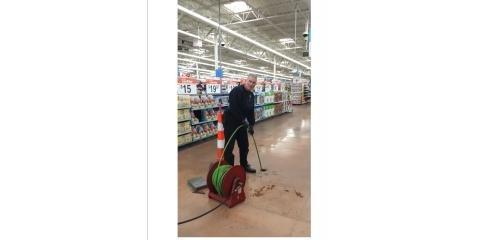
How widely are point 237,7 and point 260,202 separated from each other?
702cm

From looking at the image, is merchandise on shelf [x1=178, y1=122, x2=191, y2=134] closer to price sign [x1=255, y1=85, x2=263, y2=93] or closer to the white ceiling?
the white ceiling

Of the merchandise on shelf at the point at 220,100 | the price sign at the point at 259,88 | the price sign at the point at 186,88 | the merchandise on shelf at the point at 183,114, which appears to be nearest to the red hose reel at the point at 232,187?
the merchandise on shelf at the point at 183,114

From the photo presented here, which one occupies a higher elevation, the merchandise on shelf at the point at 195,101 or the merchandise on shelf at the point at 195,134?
the merchandise on shelf at the point at 195,101

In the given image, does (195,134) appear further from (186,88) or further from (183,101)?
(186,88)

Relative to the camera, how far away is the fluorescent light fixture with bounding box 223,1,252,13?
7.79m

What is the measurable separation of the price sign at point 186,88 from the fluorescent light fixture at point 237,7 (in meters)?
3.54

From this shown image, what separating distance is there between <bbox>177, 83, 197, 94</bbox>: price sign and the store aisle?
1.35 metres

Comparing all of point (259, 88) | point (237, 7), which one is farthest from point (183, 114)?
point (259, 88)

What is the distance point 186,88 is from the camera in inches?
217

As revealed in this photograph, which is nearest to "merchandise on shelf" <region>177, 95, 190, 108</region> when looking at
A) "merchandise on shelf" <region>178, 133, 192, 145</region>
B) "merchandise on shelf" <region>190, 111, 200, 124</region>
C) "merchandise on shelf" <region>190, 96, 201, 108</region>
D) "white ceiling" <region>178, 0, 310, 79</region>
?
"merchandise on shelf" <region>190, 96, 201, 108</region>

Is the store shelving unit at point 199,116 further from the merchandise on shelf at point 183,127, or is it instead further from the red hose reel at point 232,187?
the red hose reel at point 232,187

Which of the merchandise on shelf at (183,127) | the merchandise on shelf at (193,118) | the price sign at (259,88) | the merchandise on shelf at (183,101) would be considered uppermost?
the price sign at (259,88)

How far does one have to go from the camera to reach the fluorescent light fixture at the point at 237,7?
779 cm
